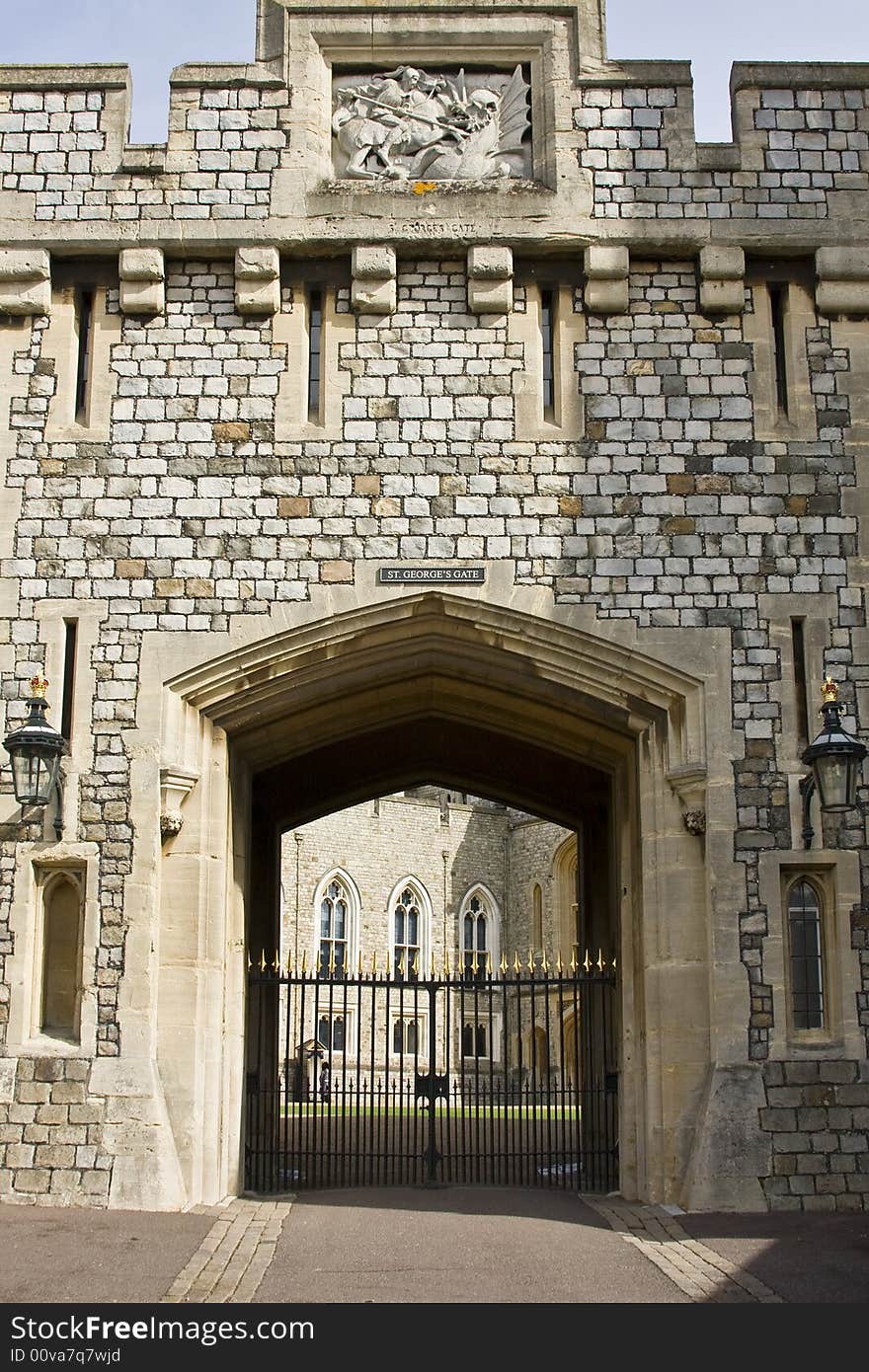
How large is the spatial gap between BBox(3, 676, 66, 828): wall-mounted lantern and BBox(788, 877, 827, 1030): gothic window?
5.00 meters

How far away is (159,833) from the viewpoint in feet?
35.2

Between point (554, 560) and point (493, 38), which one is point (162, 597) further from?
point (493, 38)

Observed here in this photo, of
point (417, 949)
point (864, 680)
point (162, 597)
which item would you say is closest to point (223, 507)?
point (162, 597)

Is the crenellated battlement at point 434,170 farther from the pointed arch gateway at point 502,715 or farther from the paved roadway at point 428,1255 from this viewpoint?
the paved roadway at point 428,1255

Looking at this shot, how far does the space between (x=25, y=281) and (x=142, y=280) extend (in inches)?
34.7

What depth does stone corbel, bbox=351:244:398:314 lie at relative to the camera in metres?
11.4

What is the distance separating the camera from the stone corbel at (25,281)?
11523mm

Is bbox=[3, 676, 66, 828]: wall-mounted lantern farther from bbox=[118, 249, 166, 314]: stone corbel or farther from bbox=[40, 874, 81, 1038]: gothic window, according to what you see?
bbox=[118, 249, 166, 314]: stone corbel

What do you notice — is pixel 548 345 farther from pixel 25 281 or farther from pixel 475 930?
pixel 475 930

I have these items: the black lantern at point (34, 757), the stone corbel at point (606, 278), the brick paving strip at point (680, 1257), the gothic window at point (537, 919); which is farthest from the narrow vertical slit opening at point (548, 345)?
the gothic window at point (537, 919)

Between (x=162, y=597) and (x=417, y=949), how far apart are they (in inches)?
1070

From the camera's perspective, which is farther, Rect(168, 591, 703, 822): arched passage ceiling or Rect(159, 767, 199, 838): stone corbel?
Rect(168, 591, 703, 822): arched passage ceiling

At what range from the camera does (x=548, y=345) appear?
11.6 meters

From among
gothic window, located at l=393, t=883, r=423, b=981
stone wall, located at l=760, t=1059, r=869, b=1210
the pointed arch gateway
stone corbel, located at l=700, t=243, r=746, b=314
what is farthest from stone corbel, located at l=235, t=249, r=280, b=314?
gothic window, located at l=393, t=883, r=423, b=981
